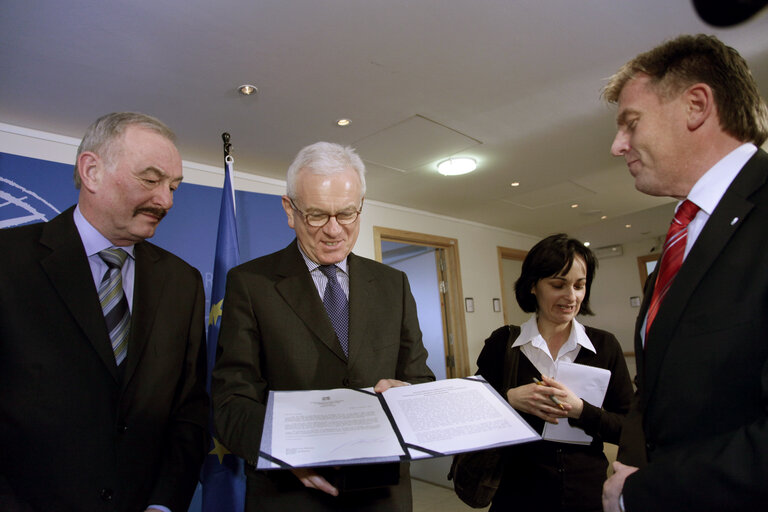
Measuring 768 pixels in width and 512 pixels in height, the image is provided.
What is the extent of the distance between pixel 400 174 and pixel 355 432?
3445 millimetres

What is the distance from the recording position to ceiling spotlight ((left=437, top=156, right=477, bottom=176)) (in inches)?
153

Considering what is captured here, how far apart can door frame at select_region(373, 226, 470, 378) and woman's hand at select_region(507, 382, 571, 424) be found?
3905mm

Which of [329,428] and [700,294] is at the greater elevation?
[700,294]

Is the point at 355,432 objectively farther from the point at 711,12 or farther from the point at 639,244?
the point at 639,244

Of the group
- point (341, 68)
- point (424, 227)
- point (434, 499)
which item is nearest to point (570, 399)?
point (341, 68)

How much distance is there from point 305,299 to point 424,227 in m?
4.43

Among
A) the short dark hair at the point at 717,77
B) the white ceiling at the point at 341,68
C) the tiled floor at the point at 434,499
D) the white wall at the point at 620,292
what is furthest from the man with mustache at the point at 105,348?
the white wall at the point at 620,292

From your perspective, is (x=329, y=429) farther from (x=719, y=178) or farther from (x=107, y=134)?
(x=107, y=134)

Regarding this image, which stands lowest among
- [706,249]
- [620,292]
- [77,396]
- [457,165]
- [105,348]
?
[77,396]

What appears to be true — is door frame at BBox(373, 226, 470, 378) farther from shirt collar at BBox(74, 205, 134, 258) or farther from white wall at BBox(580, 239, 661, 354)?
white wall at BBox(580, 239, 661, 354)

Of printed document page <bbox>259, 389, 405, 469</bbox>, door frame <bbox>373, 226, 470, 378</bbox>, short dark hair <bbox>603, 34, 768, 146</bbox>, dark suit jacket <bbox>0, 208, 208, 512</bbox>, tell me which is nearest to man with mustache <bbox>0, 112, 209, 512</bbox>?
dark suit jacket <bbox>0, 208, 208, 512</bbox>

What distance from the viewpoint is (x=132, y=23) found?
1.98 meters

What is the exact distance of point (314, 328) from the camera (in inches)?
48.7

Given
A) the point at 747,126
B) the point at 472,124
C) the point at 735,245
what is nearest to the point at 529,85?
the point at 472,124
